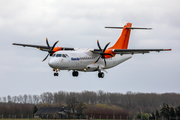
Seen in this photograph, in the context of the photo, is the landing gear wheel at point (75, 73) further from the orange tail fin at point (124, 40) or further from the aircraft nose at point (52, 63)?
the orange tail fin at point (124, 40)

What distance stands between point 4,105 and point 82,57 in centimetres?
1538

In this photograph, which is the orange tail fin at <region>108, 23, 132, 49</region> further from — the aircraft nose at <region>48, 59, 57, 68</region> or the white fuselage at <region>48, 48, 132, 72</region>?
A: the aircraft nose at <region>48, 59, 57, 68</region>

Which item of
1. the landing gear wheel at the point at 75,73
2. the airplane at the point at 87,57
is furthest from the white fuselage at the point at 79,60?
the landing gear wheel at the point at 75,73

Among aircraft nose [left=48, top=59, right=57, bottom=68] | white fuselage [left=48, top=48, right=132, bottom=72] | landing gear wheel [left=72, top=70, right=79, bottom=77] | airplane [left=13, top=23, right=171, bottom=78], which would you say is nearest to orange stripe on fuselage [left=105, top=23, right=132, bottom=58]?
airplane [left=13, top=23, right=171, bottom=78]

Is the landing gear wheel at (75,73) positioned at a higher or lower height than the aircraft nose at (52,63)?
lower

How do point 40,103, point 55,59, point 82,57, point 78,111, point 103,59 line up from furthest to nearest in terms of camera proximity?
point 40,103, point 78,111, point 103,59, point 82,57, point 55,59

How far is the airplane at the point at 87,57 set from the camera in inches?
1454

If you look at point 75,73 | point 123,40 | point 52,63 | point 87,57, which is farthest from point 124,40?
point 52,63

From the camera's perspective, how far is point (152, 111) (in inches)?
1716

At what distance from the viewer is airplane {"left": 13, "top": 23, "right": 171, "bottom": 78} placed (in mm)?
36938

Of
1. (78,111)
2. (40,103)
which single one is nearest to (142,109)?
(78,111)

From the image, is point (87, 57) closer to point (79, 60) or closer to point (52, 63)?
point (79, 60)

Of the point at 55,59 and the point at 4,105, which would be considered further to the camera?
the point at 4,105

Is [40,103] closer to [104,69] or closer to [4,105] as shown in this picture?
[4,105]
